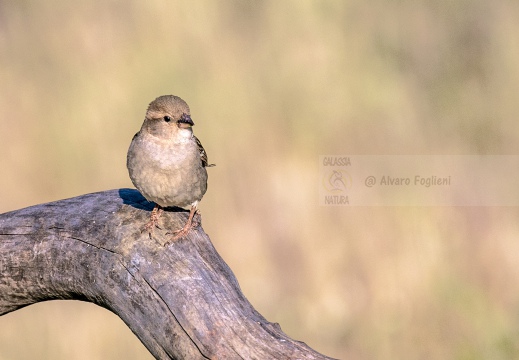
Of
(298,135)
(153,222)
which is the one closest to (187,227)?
(153,222)

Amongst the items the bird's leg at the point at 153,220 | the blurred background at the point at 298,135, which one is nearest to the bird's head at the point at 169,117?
the bird's leg at the point at 153,220

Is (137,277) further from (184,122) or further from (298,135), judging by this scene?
(298,135)

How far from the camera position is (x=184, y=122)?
288 inches

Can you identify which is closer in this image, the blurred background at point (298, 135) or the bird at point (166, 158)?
the bird at point (166, 158)

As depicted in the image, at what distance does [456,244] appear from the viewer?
10.7 m

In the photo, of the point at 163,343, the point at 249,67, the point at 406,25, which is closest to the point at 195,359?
the point at 163,343

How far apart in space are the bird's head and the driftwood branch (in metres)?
0.71

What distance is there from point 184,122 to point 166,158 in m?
0.31

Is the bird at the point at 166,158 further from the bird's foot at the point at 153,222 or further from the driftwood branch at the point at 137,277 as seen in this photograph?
the driftwood branch at the point at 137,277

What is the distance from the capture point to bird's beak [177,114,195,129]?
Answer: 287 inches

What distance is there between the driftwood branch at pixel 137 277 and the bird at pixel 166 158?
232mm

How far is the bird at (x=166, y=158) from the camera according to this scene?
288 inches

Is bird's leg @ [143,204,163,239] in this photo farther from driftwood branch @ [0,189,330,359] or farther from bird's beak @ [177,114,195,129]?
bird's beak @ [177,114,195,129]

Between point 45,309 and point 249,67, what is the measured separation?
12.4 feet
